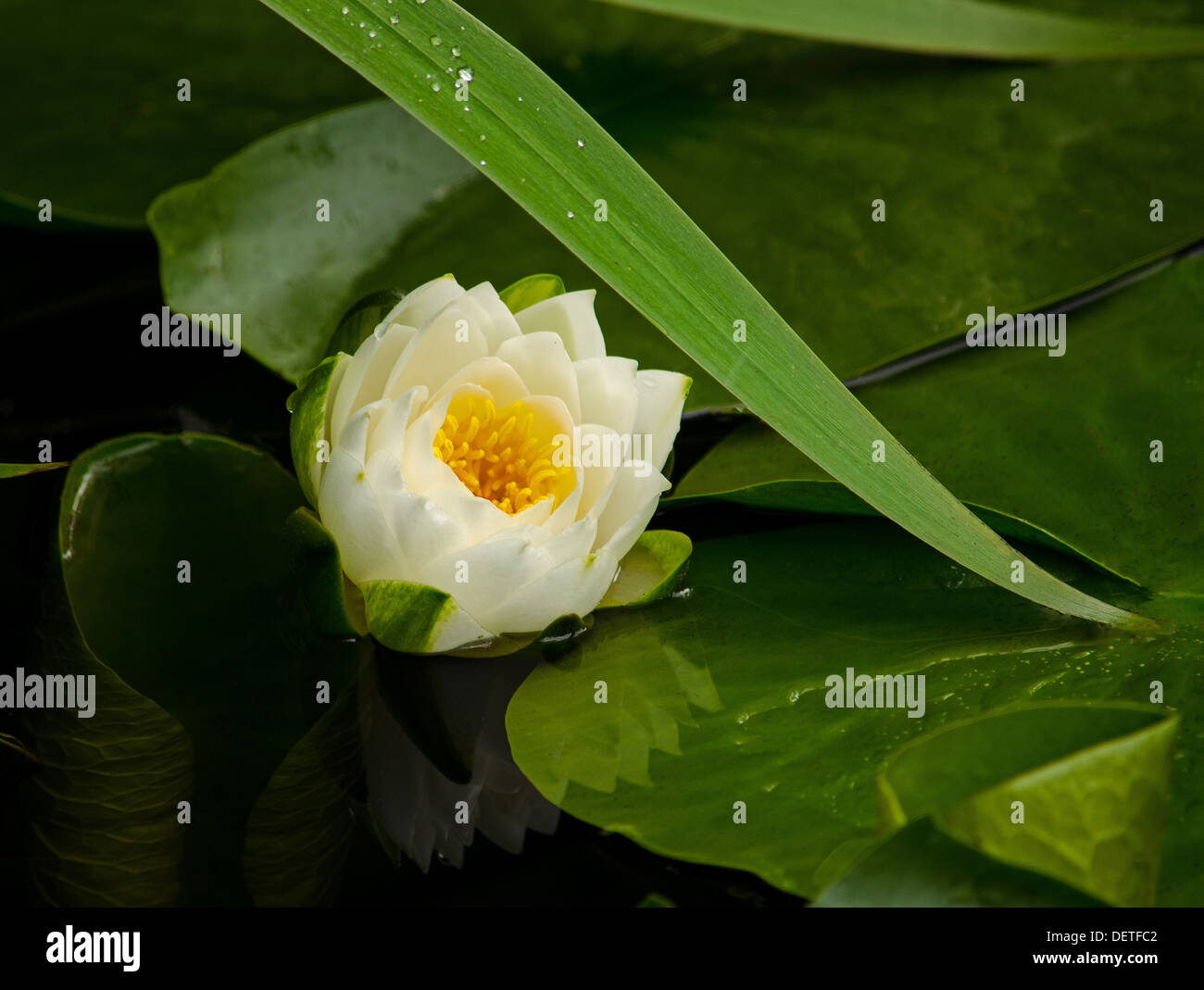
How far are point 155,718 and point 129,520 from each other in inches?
7.7

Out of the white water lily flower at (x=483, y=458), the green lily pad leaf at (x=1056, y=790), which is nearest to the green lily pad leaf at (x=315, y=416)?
the white water lily flower at (x=483, y=458)

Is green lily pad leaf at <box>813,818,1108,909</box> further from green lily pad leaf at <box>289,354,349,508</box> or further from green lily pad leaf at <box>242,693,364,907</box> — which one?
green lily pad leaf at <box>289,354,349,508</box>

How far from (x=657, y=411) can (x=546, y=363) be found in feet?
0.34

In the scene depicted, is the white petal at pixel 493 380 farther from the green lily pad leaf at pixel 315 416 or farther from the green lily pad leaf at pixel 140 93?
the green lily pad leaf at pixel 140 93

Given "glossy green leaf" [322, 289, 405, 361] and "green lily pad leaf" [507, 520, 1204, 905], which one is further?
"glossy green leaf" [322, 289, 405, 361]

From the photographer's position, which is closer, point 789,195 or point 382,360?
point 382,360

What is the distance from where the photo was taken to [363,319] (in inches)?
33.3

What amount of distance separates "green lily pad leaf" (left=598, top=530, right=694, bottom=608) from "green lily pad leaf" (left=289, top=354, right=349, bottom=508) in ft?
0.88

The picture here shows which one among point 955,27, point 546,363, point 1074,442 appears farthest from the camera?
point 955,27

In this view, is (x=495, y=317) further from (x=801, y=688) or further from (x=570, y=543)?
(x=801, y=688)

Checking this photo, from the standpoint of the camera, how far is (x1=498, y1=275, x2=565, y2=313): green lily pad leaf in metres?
0.85

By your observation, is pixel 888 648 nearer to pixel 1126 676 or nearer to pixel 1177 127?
pixel 1126 676

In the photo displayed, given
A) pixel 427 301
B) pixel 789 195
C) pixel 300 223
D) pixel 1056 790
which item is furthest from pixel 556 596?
pixel 789 195

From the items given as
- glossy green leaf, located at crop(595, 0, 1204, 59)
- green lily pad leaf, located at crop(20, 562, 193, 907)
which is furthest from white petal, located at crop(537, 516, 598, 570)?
glossy green leaf, located at crop(595, 0, 1204, 59)
